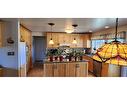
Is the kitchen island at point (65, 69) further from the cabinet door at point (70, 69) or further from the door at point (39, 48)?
the door at point (39, 48)

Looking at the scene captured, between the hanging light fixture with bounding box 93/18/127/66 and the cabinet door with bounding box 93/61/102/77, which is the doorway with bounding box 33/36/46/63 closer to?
the cabinet door with bounding box 93/61/102/77

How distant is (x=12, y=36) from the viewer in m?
3.30

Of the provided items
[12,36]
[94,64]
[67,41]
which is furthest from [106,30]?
[12,36]

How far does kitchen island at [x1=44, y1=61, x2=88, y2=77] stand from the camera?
323cm

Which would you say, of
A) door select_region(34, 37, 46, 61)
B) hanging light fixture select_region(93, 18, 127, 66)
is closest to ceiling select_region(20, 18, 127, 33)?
hanging light fixture select_region(93, 18, 127, 66)

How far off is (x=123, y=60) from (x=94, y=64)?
3.65 metres

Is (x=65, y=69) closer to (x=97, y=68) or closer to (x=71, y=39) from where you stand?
(x=97, y=68)

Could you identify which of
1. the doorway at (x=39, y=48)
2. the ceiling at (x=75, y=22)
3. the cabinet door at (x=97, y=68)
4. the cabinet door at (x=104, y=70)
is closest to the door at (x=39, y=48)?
the doorway at (x=39, y=48)

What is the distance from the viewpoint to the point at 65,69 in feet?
10.8
